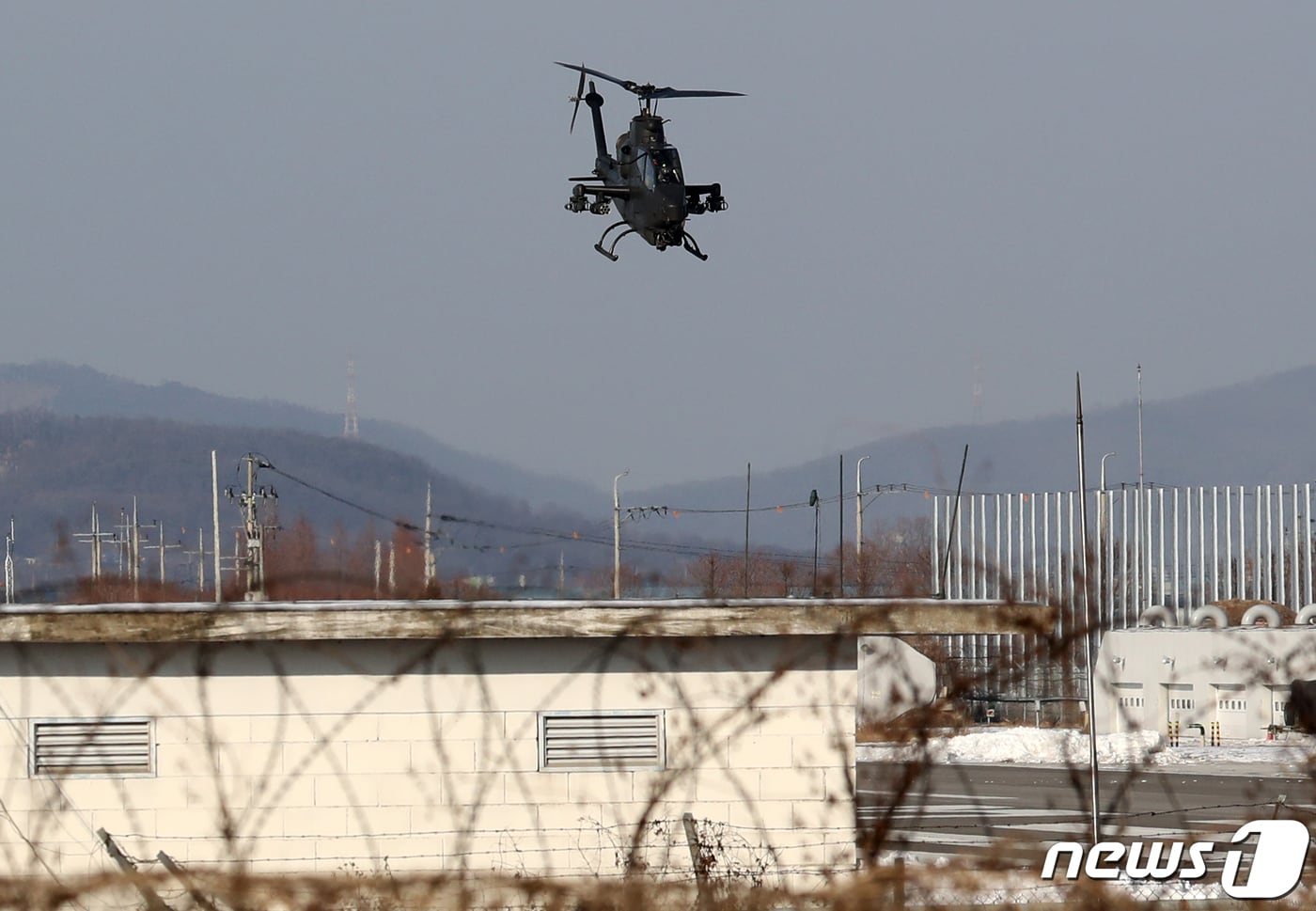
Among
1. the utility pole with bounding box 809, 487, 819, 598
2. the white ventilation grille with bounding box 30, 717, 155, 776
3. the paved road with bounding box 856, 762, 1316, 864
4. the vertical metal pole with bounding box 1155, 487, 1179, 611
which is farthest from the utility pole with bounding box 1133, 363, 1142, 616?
the white ventilation grille with bounding box 30, 717, 155, 776

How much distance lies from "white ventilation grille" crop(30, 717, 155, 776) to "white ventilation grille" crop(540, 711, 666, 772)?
9.01ft

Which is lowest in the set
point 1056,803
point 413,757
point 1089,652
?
point 1056,803

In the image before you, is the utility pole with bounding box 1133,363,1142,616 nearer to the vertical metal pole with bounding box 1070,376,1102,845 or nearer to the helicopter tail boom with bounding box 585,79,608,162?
the helicopter tail boom with bounding box 585,79,608,162

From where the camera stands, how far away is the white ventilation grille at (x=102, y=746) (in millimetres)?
12352

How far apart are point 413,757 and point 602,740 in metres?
1.32

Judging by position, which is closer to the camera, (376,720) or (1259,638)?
(376,720)

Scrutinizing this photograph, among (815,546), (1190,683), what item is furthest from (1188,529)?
(815,546)

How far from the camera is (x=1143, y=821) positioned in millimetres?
24672

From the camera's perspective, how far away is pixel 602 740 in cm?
1270

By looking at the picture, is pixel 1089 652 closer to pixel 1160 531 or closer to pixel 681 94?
pixel 681 94

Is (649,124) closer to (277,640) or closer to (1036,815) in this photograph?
(1036,815)

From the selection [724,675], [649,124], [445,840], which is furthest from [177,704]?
[649,124]

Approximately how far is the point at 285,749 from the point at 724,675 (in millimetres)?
3086
